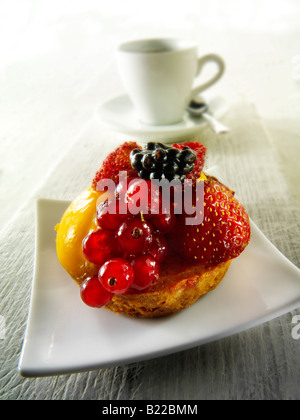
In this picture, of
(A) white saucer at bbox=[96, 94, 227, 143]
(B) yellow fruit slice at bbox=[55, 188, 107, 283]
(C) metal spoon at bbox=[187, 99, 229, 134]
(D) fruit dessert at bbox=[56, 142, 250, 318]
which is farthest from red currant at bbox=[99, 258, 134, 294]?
(C) metal spoon at bbox=[187, 99, 229, 134]

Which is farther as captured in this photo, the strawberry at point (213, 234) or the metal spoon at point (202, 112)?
the metal spoon at point (202, 112)

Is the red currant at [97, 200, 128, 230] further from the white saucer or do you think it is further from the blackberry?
the white saucer

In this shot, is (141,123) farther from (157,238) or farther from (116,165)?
(157,238)

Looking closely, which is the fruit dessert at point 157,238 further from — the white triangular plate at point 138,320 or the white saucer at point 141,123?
the white saucer at point 141,123

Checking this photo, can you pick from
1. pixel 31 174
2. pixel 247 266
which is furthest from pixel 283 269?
pixel 31 174

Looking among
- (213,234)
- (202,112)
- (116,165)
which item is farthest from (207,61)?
(213,234)

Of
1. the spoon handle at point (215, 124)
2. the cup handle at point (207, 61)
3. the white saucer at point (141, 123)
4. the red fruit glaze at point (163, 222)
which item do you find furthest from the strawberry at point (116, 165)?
the cup handle at point (207, 61)

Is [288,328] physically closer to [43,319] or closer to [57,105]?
[43,319]
